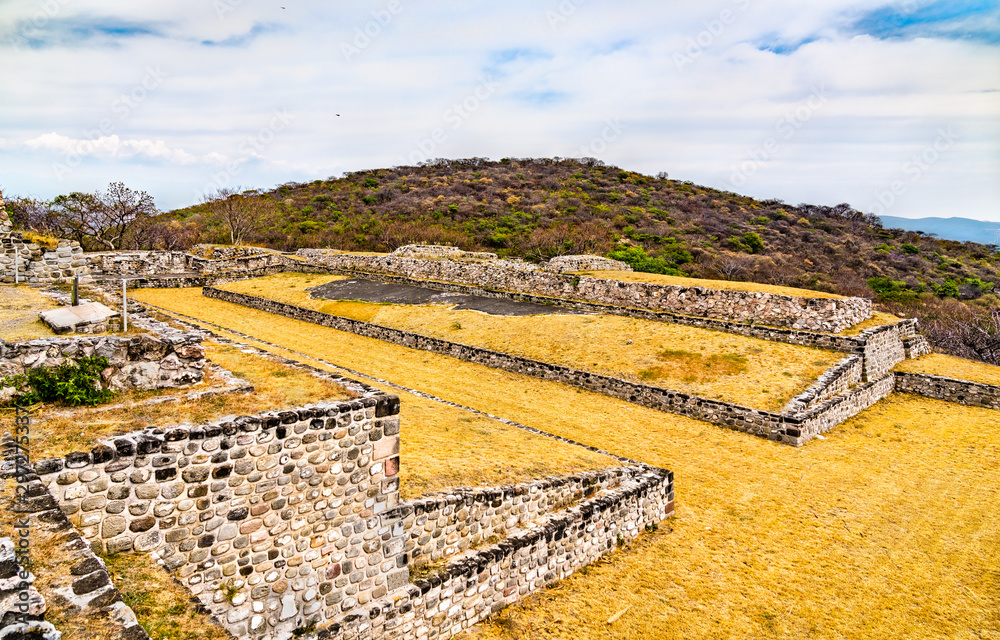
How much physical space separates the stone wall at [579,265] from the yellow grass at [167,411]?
63.6 ft

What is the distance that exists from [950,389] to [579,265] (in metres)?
14.5

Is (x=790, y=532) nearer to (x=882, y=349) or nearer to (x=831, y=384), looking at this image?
(x=831, y=384)

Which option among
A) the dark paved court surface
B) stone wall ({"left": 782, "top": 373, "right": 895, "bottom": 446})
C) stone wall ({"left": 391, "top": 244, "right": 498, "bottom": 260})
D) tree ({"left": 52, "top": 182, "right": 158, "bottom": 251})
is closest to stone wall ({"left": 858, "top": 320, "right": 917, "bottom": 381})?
stone wall ({"left": 782, "top": 373, "right": 895, "bottom": 446})

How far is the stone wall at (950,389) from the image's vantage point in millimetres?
15602

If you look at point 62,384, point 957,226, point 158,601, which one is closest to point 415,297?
point 62,384

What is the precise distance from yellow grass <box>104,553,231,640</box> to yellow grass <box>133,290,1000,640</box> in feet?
11.2

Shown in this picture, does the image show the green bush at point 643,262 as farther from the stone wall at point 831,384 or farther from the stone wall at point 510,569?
the stone wall at point 510,569

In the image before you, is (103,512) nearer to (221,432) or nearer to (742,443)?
(221,432)

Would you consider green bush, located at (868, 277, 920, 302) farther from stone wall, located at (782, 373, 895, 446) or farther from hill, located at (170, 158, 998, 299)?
stone wall, located at (782, 373, 895, 446)

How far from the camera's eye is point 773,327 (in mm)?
16984

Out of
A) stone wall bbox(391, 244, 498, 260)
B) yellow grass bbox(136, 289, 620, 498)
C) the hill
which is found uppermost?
the hill

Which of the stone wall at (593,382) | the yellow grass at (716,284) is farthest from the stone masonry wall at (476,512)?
the yellow grass at (716,284)

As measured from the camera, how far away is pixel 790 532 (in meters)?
8.63

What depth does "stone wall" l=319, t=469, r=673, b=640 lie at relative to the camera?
5.55 meters
